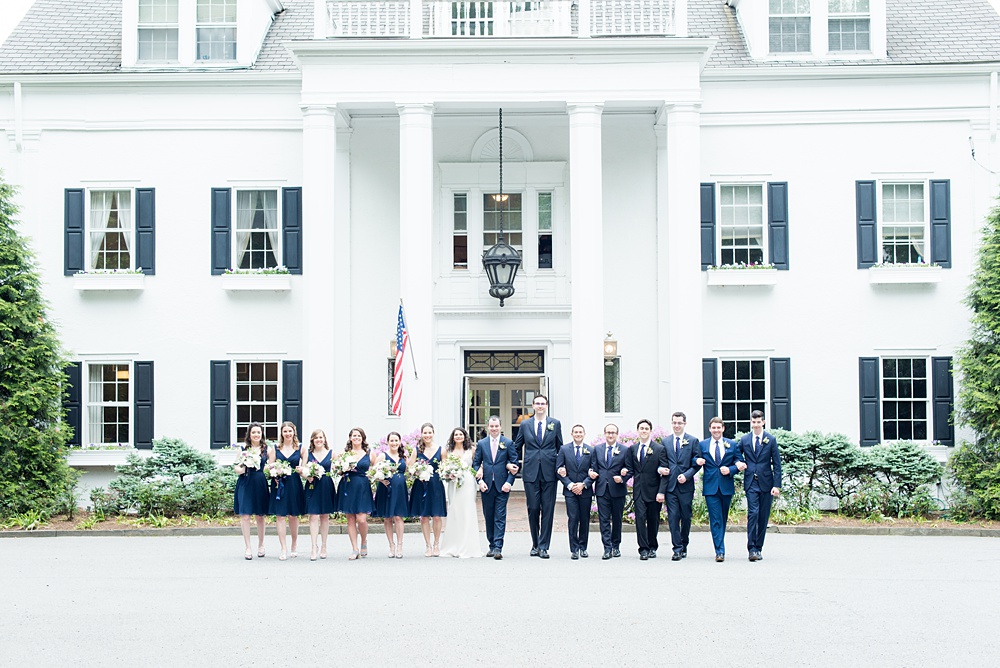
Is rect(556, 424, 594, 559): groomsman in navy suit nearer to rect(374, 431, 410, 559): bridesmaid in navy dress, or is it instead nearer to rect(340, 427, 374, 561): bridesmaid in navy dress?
rect(374, 431, 410, 559): bridesmaid in navy dress

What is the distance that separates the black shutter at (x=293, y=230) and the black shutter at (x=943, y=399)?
40.9 feet

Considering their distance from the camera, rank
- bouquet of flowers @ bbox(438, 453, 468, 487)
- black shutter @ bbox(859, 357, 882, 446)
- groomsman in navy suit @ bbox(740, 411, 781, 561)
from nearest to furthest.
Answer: groomsman in navy suit @ bbox(740, 411, 781, 561) → bouquet of flowers @ bbox(438, 453, 468, 487) → black shutter @ bbox(859, 357, 882, 446)

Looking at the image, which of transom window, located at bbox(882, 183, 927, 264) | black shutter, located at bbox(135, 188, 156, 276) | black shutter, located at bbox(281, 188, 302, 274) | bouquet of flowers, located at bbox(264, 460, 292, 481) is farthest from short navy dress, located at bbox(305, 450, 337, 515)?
transom window, located at bbox(882, 183, 927, 264)

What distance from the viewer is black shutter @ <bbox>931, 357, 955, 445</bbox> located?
884 inches

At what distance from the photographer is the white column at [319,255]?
2134 centimetres

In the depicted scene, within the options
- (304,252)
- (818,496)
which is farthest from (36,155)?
(818,496)

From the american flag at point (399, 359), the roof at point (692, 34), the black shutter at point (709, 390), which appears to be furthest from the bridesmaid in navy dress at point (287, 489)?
the roof at point (692, 34)

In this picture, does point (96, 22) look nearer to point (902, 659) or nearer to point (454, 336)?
point (454, 336)

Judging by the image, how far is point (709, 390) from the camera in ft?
75.0

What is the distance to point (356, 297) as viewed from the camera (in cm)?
2373

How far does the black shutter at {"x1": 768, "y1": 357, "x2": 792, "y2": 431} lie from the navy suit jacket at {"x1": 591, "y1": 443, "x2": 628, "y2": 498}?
7.53 meters

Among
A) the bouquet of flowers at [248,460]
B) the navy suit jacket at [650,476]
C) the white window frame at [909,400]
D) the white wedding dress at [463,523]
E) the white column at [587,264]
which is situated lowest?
the white wedding dress at [463,523]

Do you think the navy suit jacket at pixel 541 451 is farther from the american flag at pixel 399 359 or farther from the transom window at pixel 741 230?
the transom window at pixel 741 230

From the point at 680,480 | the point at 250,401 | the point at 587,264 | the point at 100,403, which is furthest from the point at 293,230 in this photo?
the point at 680,480
